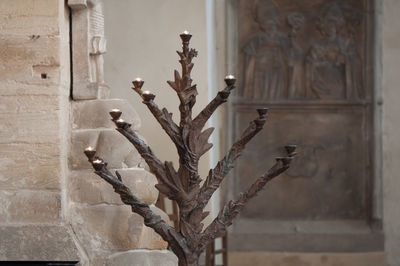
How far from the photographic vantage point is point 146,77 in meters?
6.34

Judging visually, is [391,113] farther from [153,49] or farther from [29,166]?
[29,166]

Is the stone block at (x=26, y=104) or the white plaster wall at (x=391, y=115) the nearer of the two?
the stone block at (x=26, y=104)

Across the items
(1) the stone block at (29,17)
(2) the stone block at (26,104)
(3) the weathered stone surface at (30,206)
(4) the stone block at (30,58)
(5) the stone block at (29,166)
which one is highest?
(1) the stone block at (29,17)

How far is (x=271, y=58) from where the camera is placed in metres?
7.33

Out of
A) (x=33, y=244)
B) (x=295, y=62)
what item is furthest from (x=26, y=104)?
(x=295, y=62)

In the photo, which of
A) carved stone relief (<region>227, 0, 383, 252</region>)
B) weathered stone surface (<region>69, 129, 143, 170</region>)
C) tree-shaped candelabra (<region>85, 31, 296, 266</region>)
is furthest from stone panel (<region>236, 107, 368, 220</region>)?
tree-shaped candelabra (<region>85, 31, 296, 266</region>)

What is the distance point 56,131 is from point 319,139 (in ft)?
14.7

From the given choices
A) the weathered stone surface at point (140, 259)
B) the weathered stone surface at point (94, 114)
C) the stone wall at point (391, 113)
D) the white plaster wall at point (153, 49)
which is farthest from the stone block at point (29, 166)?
the stone wall at point (391, 113)

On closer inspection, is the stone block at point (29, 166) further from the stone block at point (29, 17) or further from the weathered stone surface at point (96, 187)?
the stone block at point (29, 17)

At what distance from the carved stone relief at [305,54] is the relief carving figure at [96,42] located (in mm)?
3758

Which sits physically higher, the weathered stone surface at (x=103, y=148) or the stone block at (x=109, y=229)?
the weathered stone surface at (x=103, y=148)

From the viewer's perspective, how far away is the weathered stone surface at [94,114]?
138 inches

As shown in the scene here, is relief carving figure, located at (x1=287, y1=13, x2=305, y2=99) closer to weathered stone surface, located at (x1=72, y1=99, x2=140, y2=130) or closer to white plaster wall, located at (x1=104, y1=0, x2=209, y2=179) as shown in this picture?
white plaster wall, located at (x1=104, y1=0, x2=209, y2=179)

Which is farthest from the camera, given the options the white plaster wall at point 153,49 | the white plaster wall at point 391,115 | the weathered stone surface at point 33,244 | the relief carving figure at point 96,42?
the white plaster wall at point 391,115
